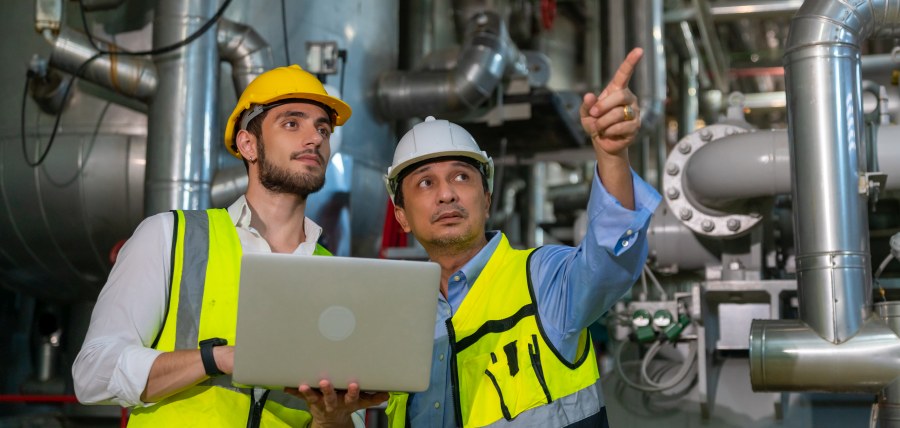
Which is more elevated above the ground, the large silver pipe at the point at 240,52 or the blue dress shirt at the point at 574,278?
the large silver pipe at the point at 240,52

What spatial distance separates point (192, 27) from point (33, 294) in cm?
236

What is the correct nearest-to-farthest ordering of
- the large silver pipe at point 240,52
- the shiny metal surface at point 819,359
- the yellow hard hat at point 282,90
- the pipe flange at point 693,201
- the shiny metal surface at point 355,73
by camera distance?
the yellow hard hat at point 282,90
the shiny metal surface at point 819,359
the pipe flange at point 693,201
the large silver pipe at point 240,52
the shiny metal surface at point 355,73

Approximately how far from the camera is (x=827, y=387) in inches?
141

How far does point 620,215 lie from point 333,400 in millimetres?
697

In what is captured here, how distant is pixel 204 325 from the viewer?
230 cm

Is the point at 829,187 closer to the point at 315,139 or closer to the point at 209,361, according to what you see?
the point at 315,139

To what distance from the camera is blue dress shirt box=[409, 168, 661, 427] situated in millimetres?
2084

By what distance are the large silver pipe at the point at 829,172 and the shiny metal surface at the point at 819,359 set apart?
44mm

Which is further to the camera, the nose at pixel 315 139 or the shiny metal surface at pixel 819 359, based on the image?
the shiny metal surface at pixel 819 359

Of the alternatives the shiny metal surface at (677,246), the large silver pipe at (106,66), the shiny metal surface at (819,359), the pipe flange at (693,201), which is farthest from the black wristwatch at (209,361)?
the large silver pipe at (106,66)

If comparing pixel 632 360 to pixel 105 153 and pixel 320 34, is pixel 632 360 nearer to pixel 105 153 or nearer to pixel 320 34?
pixel 320 34

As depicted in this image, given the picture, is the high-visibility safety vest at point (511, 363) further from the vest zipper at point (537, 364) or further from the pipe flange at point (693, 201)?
the pipe flange at point (693, 201)

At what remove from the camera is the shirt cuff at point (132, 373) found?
2.12 meters

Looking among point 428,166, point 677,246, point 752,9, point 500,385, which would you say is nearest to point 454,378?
point 500,385
